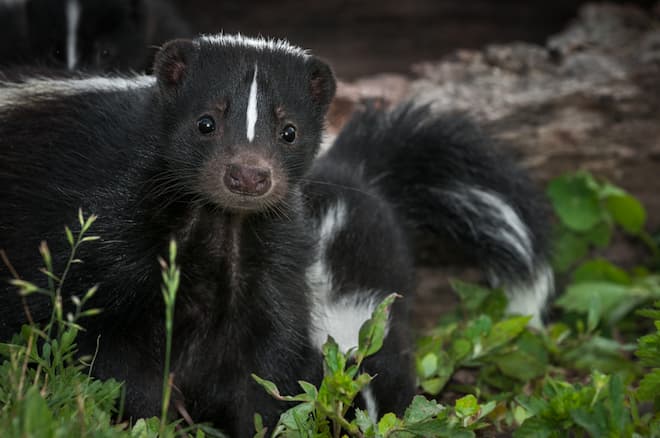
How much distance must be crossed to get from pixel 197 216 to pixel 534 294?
241 cm

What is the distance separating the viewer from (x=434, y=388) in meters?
5.14

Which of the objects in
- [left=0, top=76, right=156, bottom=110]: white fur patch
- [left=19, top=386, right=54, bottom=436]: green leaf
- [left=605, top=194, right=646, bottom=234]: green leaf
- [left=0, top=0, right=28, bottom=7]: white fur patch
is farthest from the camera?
[left=0, top=0, right=28, bottom=7]: white fur patch

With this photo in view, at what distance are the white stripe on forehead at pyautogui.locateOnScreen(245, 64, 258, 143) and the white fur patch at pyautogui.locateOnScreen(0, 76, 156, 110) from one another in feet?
2.45

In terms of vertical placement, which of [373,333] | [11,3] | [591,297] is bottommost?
[591,297]

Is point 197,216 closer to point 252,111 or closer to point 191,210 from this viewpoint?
point 191,210

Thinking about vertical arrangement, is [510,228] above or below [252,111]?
below

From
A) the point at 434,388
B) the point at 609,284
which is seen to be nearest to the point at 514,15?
the point at 609,284

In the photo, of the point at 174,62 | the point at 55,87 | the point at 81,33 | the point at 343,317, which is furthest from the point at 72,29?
the point at 343,317

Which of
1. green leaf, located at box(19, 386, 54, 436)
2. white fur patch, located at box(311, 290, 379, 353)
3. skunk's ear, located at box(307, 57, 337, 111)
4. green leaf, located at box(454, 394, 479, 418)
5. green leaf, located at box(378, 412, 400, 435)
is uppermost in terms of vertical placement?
skunk's ear, located at box(307, 57, 337, 111)

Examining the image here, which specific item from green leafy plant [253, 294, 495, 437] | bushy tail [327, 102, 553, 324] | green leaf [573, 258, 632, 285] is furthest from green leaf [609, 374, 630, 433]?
green leaf [573, 258, 632, 285]

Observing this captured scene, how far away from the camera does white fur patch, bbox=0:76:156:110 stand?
464cm

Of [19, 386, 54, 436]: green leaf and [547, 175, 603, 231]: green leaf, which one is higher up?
[19, 386, 54, 436]: green leaf

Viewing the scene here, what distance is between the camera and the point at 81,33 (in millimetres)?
6469

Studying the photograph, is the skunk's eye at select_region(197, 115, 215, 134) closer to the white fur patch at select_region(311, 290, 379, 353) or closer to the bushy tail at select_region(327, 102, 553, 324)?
the white fur patch at select_region(311, 290, 379, 353)
